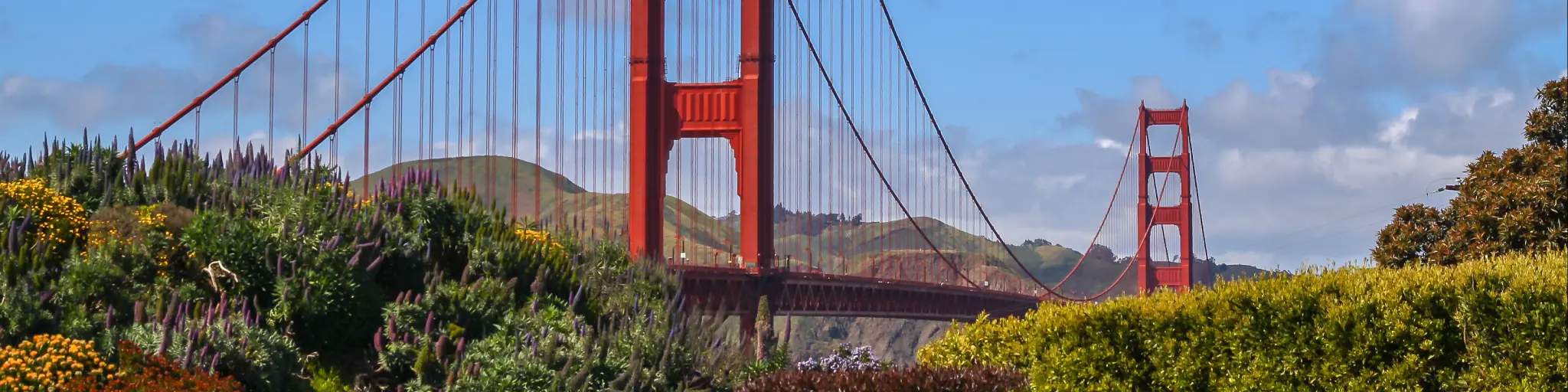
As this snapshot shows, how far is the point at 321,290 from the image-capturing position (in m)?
14.2

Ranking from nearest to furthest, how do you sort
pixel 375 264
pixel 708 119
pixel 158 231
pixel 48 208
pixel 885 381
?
pixel 885 381, pixel 375 264, pixel 158 231, pixel 48 208, pixel 708 119

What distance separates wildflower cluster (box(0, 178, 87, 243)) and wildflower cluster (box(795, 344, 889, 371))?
25.6 ft

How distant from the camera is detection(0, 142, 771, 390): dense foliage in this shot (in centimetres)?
1331

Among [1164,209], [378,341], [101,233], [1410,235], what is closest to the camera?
[378,341]

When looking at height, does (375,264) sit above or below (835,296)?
above

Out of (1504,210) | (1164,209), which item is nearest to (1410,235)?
(1504,210)

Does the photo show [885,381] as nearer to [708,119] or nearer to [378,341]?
[378,341]

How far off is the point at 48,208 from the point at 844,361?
890 cm

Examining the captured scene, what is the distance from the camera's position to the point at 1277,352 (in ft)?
48.4

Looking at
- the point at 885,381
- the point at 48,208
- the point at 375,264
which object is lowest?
the point at 885,381

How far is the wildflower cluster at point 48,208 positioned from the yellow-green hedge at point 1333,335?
10.3 metres

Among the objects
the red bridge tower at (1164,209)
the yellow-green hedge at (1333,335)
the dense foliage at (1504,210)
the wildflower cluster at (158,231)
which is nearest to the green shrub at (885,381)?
the yellow-green hedge at (1333,335)

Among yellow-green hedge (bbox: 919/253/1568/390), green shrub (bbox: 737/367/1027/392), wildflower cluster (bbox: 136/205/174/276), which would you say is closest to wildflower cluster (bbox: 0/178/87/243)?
wildflower cluster (bbox: 136/205/174/276)

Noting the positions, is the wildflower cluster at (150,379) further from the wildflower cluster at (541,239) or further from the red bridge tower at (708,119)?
the red bridge tower at (708,119)
